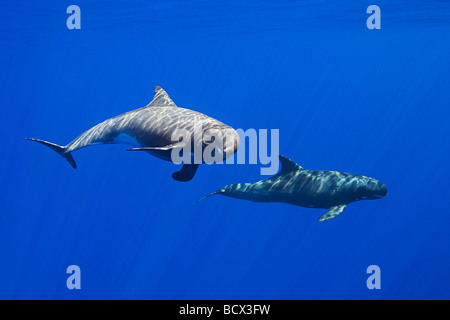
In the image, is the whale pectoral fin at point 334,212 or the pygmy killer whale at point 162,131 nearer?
the pygmy killer whale at point 162,131

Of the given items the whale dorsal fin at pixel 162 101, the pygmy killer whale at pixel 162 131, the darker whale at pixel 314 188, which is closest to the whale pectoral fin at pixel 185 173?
the pygmy killer whale at pixel 162 131

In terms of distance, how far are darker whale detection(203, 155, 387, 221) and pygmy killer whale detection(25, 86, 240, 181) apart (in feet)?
10.5

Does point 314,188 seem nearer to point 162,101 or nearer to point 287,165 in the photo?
point 287,165

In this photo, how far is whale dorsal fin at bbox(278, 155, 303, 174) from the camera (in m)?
11.8

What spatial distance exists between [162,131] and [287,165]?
416 centimetres

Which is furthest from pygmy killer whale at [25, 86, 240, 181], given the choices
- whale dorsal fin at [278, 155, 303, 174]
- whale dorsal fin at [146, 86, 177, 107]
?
whale dorsal fin at [278, 155, 303, 174]

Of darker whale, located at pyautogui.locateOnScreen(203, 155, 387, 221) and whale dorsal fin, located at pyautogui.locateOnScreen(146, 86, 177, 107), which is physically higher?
whale dorsal fin, located at pyautogui.locateOnScreen(146, 86, 177, 107)

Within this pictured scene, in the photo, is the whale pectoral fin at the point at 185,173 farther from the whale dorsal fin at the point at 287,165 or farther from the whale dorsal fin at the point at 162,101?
the whale dorsal fin at the point at 287,165

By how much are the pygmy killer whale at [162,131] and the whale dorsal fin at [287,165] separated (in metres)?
3.19

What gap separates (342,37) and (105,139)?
35.7 meters

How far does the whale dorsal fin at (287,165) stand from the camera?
11836mm

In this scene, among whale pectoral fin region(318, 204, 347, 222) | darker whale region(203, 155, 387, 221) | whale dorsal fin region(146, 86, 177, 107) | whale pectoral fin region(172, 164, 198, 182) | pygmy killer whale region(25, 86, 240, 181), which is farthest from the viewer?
darker whale region(203, 155, 387, 221)

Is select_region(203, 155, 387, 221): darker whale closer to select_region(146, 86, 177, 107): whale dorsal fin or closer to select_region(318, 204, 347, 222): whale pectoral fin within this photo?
select_region(318, 204, 347, 222): whale pectoral fin
